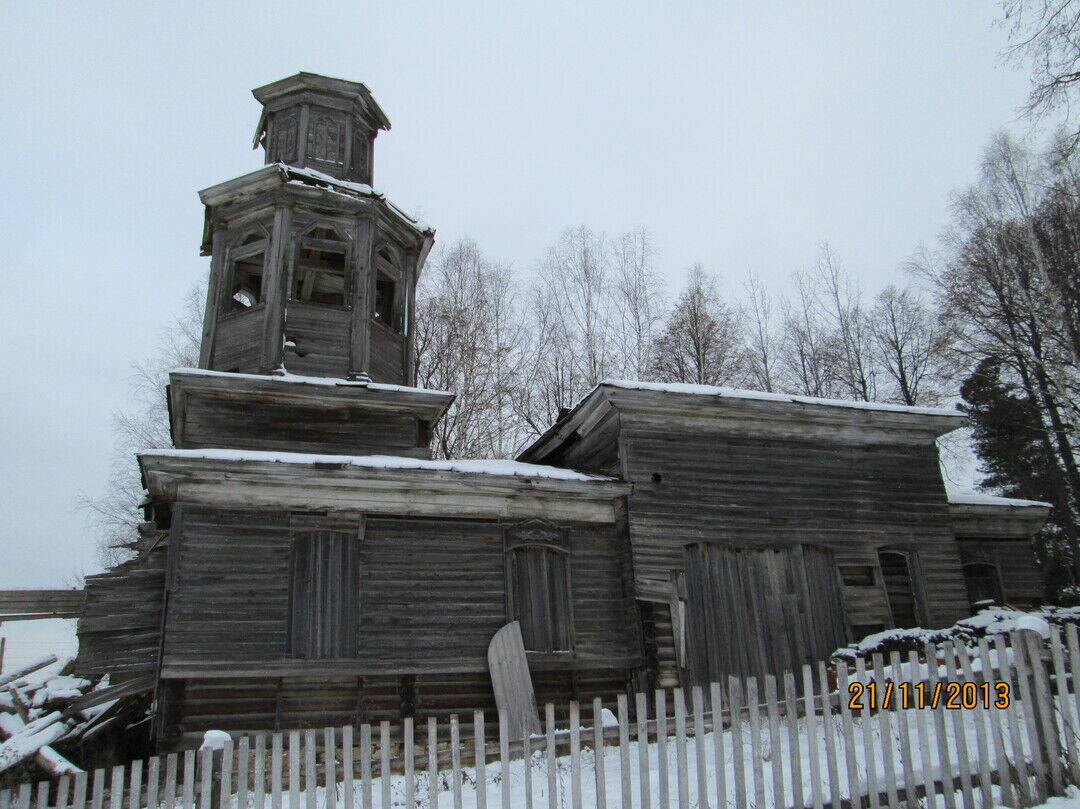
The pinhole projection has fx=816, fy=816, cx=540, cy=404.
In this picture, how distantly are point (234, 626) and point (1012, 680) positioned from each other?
9.34m

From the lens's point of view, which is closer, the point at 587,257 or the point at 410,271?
the point at 410,271

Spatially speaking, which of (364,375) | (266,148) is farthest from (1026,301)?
(266,148)

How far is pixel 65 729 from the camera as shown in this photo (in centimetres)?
1159

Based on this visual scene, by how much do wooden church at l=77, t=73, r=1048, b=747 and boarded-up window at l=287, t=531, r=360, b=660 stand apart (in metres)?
0.03

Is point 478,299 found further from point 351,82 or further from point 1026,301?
point 1026,301

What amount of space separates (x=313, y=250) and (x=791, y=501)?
36.7 feet

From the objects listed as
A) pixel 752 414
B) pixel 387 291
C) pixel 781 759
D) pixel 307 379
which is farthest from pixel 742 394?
pixel 781 759

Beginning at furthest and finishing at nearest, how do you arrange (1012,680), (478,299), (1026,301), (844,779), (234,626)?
1. (478,299)
2. (1026,301)
3. (234,626)
4. (844,779)
5. (1012,680)

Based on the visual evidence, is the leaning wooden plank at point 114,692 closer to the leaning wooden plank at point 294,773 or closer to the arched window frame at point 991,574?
the leaning wooden plank at point 294,773

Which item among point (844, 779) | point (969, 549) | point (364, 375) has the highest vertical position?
point (364, 375)

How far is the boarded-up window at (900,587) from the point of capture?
14992 millimetres

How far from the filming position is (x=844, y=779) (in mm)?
7191

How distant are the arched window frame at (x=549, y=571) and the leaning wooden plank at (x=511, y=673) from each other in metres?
0.31

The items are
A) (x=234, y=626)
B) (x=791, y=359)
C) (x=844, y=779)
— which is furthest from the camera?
(x=791, y=359)
